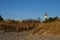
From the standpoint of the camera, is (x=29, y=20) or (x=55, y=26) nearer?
(x=55, y=26)

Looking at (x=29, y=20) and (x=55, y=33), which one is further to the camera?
(x=29, y=20)

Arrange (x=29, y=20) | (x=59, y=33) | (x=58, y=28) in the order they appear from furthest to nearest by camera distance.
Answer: (x=29, y=20) < (x=58, y=28) < (x=59, y=33)

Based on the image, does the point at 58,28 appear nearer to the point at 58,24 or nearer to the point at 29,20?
the point at 58,24

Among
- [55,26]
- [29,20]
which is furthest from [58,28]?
[29,20]

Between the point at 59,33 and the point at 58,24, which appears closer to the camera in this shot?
the point at 59,33

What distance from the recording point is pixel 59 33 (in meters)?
20.6

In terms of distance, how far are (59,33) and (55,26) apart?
8.69 ft

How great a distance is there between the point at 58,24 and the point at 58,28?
3.48 ft

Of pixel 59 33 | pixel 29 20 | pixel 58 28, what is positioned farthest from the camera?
pixel 29 20

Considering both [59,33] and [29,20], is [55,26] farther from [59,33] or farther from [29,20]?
[29,20]

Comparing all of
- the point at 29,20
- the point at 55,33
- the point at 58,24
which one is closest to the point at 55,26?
the point at 58,24

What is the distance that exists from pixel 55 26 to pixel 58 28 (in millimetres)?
873

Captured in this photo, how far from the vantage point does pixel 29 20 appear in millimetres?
58750

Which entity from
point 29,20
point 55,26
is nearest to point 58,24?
point 55,26
